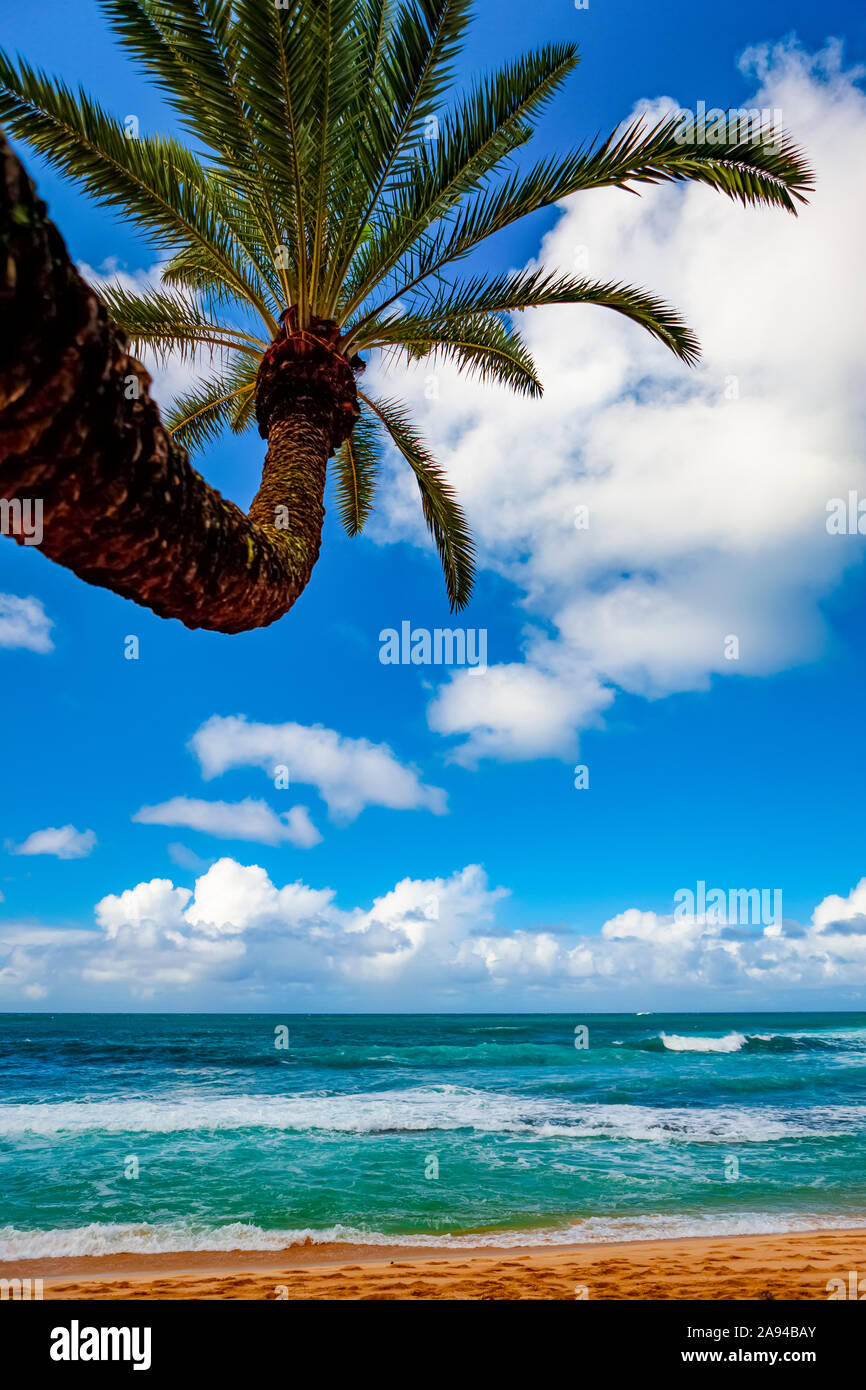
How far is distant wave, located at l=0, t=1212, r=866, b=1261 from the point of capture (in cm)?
790

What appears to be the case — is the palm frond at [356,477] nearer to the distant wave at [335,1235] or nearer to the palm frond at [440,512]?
the palm frond at [440,512]

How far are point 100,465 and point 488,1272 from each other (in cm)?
780

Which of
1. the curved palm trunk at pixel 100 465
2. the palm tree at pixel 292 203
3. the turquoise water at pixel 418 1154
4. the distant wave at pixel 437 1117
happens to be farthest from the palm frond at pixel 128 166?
the distant wave at pixel 437 1117

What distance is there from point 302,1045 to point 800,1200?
29.7 m

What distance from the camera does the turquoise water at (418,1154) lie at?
339 inches

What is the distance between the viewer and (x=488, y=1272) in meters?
6.52

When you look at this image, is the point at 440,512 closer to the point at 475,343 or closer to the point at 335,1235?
the point at 475,343

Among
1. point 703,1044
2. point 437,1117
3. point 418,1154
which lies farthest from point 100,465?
point 703,1044

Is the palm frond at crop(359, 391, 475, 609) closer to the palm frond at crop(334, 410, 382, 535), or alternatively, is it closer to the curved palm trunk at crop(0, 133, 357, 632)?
the palm frond at crop(334, 410, 382, 535)

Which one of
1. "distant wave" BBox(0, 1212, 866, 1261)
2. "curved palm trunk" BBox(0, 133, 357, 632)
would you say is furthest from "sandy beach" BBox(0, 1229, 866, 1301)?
"curved palm trunk" BBox(0, 133, 357, 632)

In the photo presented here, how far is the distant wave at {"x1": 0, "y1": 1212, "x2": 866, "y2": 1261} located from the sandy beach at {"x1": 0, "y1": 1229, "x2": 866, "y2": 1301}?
10.5 inches

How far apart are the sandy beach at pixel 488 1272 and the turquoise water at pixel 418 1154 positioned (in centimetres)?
58

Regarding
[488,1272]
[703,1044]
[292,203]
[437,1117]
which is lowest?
[703,1044]
